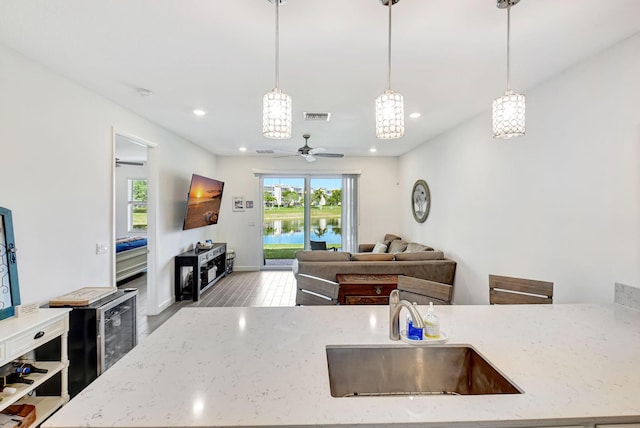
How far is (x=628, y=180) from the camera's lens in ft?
6.86

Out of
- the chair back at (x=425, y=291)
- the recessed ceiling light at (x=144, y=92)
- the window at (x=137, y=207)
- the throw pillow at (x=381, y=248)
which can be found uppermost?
the recessed ceiling light at (x=144, y=92)

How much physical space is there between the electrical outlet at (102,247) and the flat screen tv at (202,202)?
5.41 ft

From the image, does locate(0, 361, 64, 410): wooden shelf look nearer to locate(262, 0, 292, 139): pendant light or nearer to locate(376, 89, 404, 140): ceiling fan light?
locate(262, 0, 292, 139): pendant light

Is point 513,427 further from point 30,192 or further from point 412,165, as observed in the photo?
point 412,165

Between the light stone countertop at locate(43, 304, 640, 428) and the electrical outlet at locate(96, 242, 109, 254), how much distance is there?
186 cm

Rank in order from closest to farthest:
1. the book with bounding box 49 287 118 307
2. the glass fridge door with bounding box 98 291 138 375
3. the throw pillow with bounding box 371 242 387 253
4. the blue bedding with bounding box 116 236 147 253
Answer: the book with bounding box 49 287 118 307
the glass fridge door with bounding box 98 291 138 375
the blue bedding with bounding box 116 236 147 253
the throw pillow with bounding box 371 242 387 253

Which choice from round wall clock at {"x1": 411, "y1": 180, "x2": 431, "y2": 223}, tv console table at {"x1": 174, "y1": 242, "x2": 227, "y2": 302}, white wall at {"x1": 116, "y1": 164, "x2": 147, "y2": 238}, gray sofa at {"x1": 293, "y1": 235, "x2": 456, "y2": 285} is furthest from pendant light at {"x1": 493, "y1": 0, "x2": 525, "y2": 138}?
white wall at {"x1": 116, "y1": 164, "x2": 147, "y2": 238}

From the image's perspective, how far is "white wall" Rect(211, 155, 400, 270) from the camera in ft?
23.4

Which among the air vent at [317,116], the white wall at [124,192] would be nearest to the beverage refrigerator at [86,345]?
the air vent at [317,116]

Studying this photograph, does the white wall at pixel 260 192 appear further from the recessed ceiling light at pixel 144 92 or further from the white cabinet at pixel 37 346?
the white cabinet at pixel 37 346

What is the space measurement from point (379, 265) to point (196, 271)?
290 centimetres

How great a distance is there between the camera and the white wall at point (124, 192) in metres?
7.83

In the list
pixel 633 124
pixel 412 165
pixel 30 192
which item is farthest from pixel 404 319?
pixel 412 165

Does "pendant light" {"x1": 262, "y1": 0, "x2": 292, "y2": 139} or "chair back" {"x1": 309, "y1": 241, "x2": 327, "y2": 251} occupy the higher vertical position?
"pendant light" {"x1": 262, "y1": 0, "x2": 292, "y2": 139}
